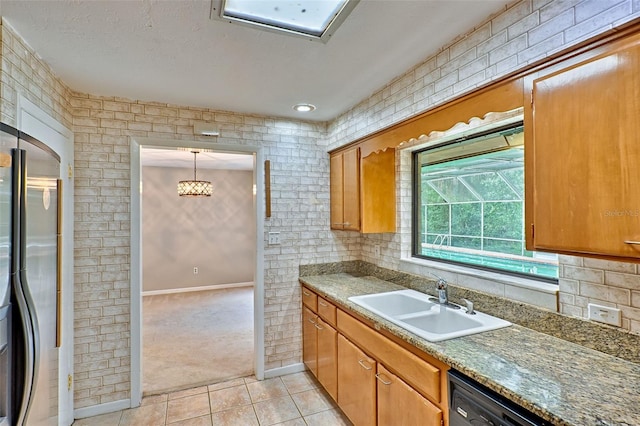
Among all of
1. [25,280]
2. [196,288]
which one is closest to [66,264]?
[25,280]

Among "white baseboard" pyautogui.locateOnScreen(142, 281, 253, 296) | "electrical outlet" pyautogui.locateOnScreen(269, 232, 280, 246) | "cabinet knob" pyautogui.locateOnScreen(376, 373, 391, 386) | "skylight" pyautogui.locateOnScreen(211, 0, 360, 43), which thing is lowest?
"white baseboard" pyautogui.locateOnScreen(142, 281, 253, 296)

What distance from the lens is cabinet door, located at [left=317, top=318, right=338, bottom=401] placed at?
2410 millimetres

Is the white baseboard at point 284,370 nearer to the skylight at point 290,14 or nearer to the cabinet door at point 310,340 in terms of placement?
the cabinet door at point 310,340

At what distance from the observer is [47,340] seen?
1.38 metres

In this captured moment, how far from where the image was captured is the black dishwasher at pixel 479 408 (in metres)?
1.07

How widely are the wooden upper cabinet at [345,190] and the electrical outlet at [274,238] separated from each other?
0.54 m

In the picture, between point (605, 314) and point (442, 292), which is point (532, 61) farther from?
point (442, 292)

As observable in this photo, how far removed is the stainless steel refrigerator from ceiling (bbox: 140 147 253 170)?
11.6ft

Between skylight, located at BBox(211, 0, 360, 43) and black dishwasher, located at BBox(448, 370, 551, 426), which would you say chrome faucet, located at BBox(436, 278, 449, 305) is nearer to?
black dishwasher, located at BBox(448, 370, 551, 426)

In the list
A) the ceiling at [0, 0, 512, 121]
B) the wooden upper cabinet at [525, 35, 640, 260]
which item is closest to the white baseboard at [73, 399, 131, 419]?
the ceiling at [0, 0, 512, 121]

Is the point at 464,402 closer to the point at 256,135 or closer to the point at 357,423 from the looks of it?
the point at 357,423

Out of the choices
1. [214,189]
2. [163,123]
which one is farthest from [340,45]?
[214,189]

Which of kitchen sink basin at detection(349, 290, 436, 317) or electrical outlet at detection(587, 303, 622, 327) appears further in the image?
kitchen sink basin at detection(349, 290, 436, 317)

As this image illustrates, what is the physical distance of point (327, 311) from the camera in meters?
2.54
